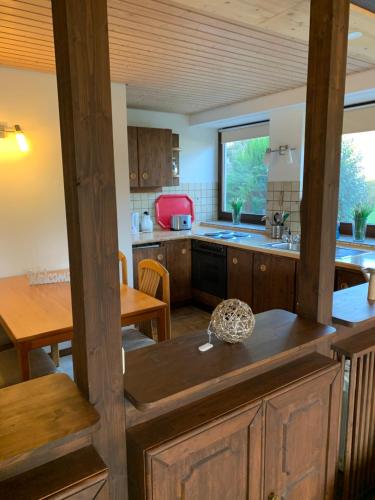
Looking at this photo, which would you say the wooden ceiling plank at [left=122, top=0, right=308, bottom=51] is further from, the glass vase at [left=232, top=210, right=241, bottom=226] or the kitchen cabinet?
the glass vase at [left=232, top=210, right=241, bottom=226]

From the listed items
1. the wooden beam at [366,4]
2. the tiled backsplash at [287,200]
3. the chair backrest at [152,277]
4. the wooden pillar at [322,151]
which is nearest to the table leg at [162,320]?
the chair backrest at [152,277]

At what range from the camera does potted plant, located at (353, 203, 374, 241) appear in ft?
11.0

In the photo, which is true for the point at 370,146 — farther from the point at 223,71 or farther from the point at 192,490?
the point at 192,490

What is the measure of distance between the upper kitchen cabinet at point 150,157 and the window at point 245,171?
0.96 m

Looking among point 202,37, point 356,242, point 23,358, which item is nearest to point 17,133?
point 202,37

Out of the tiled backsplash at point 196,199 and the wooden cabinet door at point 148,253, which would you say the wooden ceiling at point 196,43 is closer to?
the tiled backsplash at point 196,199

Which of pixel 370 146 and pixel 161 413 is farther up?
pixel 370 146

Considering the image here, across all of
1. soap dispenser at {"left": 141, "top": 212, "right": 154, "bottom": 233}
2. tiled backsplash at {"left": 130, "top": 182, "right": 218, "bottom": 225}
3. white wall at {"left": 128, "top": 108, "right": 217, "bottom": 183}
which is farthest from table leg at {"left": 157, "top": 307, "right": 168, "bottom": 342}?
white wall at {"left": 128, "top": 108, "right": 217, "bottom": 183}

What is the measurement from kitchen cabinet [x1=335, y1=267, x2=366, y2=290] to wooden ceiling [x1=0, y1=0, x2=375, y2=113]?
1443 mm

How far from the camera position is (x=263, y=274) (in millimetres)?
3459

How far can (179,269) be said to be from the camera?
167 inches

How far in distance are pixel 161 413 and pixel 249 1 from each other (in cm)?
169

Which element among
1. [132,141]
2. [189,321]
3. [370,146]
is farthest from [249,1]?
[189,321]

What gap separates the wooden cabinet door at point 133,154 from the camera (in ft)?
13.1
